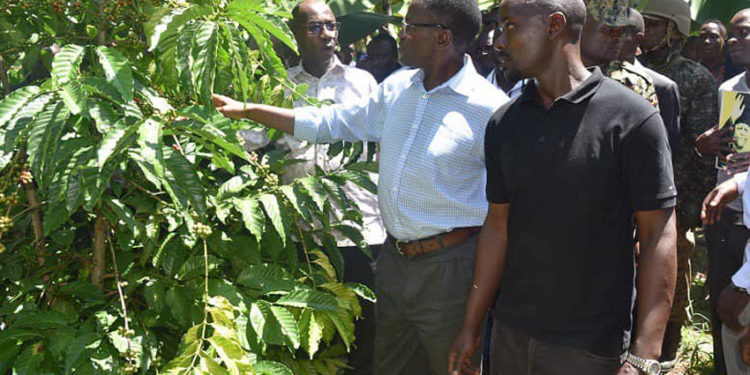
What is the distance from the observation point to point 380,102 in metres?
3.01

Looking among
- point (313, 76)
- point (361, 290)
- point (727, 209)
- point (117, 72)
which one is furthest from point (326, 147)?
point (727, 209)

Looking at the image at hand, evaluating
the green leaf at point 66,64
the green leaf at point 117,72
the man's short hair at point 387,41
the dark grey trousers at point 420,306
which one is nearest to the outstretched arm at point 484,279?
the dark grey trousers at point 420,306

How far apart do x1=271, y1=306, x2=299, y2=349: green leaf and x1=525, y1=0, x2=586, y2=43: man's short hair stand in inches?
44.6

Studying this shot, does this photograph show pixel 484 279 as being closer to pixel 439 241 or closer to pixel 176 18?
pixel 439 241

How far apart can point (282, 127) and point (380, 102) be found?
41 cm

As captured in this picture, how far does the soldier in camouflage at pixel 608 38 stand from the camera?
10.9ft

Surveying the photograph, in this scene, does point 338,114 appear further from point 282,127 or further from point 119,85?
point 119,85

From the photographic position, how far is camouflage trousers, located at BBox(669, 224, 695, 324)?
161 inches

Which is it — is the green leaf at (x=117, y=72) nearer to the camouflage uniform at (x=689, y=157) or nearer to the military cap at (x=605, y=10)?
the military cap at (x=605, y=10)

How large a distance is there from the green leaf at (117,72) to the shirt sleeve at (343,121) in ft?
3.00

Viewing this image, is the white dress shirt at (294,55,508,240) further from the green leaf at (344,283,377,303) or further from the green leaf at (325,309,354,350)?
the green leaf at (325,309,354,350)

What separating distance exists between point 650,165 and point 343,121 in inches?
49.7

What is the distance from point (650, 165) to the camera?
6.54ft

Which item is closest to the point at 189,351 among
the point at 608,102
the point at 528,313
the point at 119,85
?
the point at 119,85
